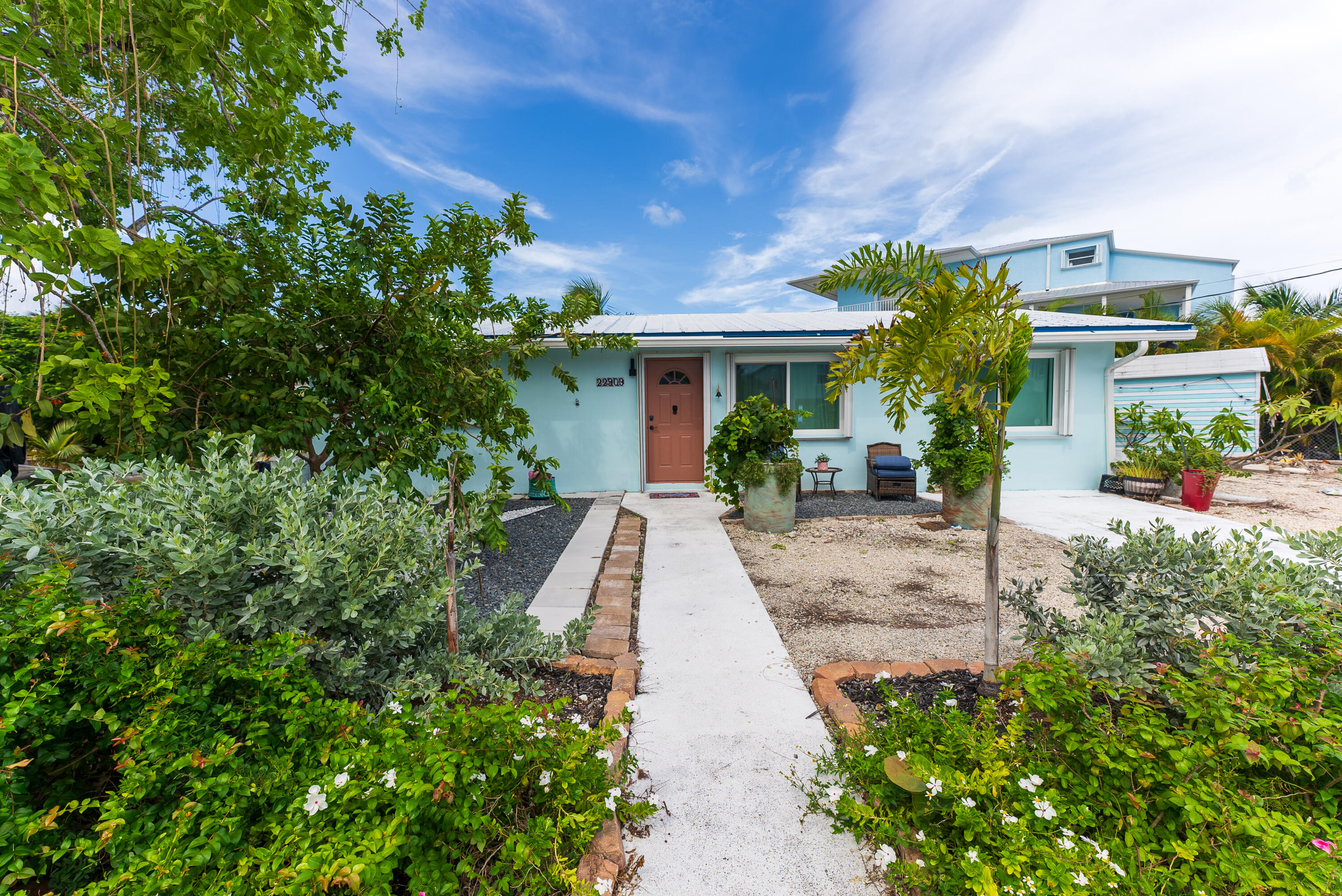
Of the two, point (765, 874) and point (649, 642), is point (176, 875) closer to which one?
point (765, 874)

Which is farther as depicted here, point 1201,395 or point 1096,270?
point 1096,270

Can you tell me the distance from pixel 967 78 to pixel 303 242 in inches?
288

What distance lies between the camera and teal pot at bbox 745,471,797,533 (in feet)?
18.1

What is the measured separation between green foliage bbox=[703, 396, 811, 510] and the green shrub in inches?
134

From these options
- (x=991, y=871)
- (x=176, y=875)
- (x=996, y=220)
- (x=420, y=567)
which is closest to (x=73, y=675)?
(x=176, y=875)

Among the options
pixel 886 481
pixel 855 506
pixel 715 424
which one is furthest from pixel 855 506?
pixel 715 424

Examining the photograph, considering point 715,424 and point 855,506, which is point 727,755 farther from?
point 715,424

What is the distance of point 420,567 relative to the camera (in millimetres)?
1898

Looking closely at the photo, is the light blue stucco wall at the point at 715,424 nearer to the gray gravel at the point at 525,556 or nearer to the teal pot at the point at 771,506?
the gray gravel at the point at 525,556

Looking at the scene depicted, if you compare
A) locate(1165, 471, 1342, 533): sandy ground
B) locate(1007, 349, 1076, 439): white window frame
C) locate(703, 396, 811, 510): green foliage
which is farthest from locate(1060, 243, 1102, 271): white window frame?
locate(703, 396, 811, 510): green foliage

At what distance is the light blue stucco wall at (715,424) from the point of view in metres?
7.64

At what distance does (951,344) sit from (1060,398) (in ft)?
24.9

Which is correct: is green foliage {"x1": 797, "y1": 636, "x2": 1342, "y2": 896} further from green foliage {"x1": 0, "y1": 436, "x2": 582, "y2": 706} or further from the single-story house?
the single-story house

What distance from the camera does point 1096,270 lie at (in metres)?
19.2
